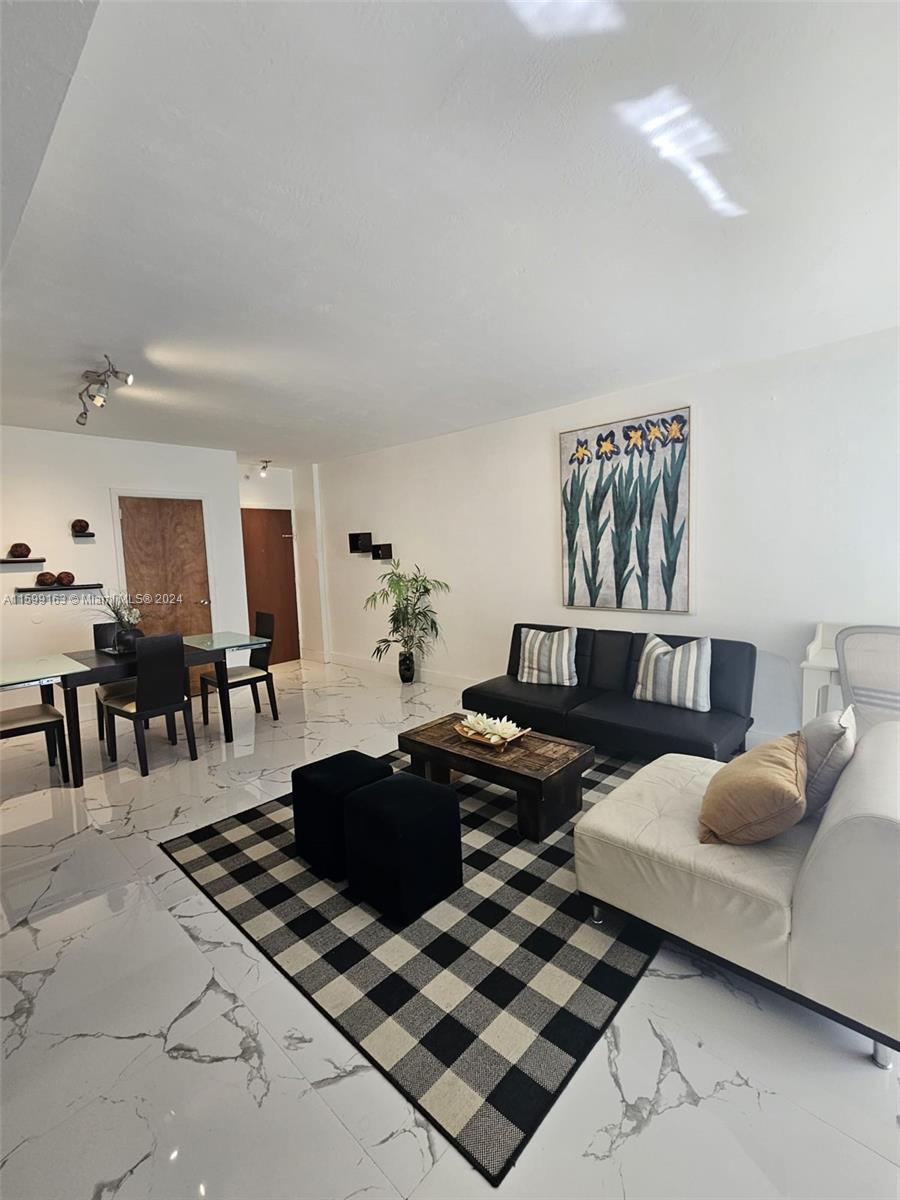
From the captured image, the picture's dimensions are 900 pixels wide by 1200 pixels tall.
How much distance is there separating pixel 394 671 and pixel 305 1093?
493cm

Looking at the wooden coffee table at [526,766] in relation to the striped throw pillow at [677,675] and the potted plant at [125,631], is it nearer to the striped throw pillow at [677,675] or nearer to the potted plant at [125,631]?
the striped throw pillow at [677,675]

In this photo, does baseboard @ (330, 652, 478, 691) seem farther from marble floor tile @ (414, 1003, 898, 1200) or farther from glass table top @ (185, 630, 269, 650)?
marble floor tile @ (414, 1003, 898, 1200)

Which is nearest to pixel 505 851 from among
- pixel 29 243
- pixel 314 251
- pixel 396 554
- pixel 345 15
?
pixel 314 251

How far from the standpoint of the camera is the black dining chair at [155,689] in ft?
11.6

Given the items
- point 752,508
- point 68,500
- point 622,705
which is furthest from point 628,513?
point 68,500

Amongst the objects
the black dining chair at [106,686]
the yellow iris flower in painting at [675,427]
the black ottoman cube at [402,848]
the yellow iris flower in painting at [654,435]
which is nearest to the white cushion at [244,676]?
the black dining chair at [106,686]

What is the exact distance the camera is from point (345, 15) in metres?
1.14

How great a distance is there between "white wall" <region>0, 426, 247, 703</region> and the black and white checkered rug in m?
3.20

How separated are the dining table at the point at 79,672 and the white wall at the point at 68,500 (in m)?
0.90

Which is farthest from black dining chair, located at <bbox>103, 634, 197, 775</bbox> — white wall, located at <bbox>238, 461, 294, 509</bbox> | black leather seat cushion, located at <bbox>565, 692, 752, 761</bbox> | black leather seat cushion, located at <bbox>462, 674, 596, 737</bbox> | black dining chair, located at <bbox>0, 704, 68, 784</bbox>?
white wall, located at <bbox>238, 461, 294, 509</bbox>

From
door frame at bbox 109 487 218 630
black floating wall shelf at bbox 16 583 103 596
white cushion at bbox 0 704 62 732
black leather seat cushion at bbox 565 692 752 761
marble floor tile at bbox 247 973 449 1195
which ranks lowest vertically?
marble floor tile at bbox 247 973 449 1195

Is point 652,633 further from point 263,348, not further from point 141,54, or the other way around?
point 141,54

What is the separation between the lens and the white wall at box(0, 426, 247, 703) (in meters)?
4.59

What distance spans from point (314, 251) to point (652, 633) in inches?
130
